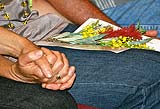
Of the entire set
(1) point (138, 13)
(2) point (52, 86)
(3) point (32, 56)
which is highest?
(3) point (32, 56)

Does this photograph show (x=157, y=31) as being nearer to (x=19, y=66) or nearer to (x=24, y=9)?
(x=24, y=9)

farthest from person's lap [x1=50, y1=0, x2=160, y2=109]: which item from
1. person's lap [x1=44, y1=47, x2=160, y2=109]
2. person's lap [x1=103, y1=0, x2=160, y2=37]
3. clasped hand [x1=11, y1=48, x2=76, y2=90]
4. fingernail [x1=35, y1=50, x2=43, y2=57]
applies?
person's lap [x1=103, y1=0, x2=160, y2=37]

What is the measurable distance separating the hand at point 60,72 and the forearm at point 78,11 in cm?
48

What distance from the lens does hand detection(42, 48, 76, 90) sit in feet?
2.90

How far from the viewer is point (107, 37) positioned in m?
1.17

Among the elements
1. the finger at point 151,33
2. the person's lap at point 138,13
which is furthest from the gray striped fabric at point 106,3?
the finger at point 151,33

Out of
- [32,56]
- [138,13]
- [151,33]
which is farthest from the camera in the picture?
[138,13]

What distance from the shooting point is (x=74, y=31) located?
1.25 meters

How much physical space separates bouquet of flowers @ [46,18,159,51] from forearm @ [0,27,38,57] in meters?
0.23

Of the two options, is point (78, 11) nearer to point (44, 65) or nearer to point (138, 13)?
point (138, 13)

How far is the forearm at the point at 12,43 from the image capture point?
0.92m

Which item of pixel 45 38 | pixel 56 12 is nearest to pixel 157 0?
pixel 56 12

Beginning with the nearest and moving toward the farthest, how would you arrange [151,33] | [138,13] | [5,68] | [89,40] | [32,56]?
[32,56] → [5,68] → [89,40] → [151,33] → [138,13]

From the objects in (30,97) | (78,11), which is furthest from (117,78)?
(78,11)
